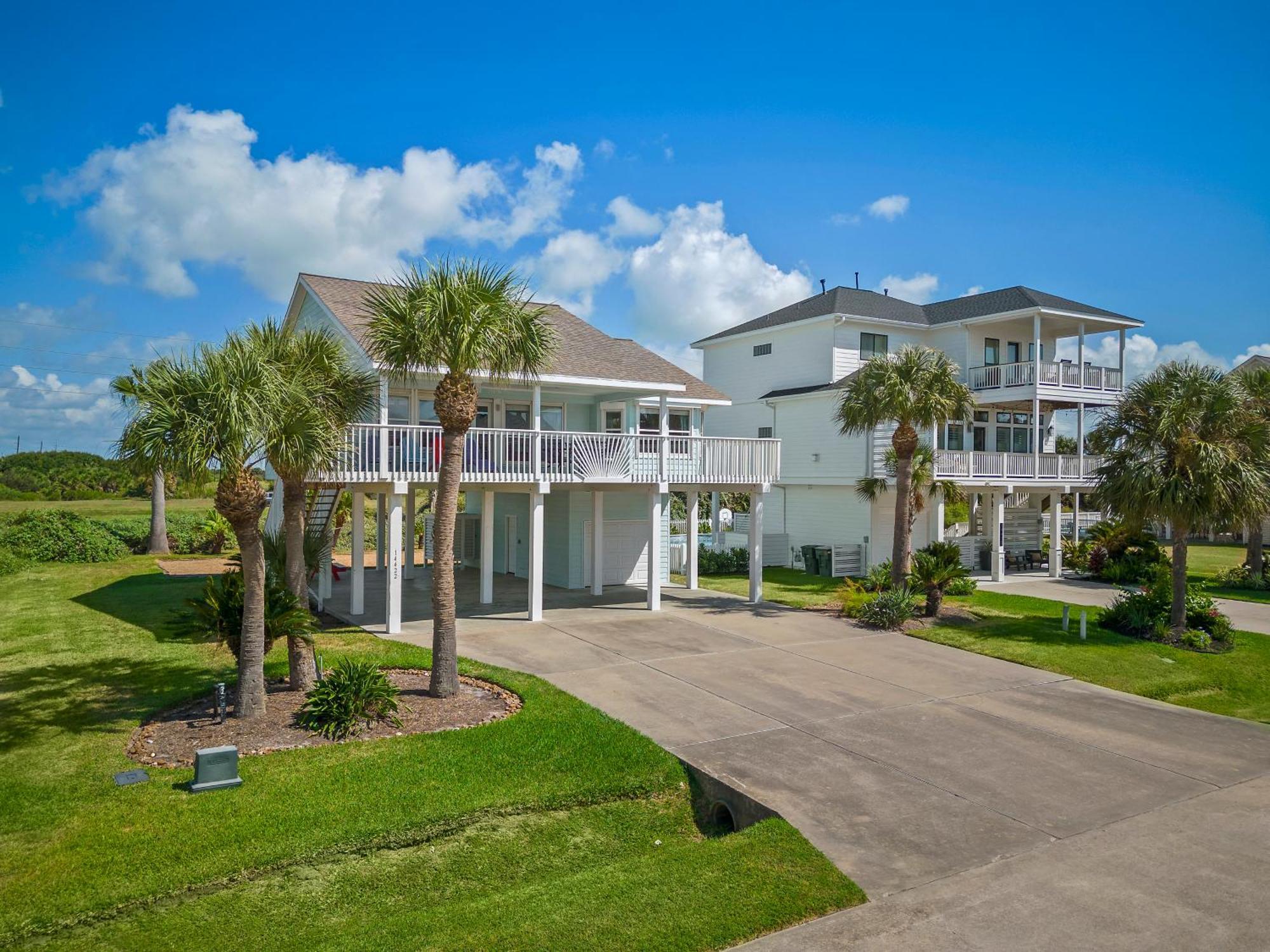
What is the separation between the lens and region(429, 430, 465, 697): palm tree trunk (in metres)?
12.2

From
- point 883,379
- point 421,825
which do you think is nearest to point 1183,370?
point 883,379

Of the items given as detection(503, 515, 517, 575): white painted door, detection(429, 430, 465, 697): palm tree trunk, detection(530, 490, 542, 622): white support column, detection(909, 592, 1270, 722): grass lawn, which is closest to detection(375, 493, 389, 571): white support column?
detection(503, 515, 517, 575): white painted door

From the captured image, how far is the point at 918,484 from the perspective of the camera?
73.7 feet

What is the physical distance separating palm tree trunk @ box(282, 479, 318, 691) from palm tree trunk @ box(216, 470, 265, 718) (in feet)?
3.66

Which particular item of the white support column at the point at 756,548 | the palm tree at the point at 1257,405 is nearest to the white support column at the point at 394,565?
the white support column at the point at 756,548

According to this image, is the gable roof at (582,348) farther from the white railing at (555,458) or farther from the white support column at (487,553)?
the white support column at (487,553)

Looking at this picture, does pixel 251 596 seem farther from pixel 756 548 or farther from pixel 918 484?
pixel 918 484

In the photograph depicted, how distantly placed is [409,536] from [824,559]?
13408 mm

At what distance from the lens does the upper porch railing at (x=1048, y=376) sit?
2770 centimetres

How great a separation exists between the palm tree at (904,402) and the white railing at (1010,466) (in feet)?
16.7

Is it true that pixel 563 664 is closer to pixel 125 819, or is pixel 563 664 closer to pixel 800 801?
pixel 800 801

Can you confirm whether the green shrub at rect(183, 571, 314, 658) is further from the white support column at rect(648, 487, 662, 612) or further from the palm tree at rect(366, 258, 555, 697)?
the white support column at rect(648, 487, 662, 612)

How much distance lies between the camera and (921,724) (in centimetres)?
1184

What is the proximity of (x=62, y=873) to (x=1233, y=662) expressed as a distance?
18534 millimetres
